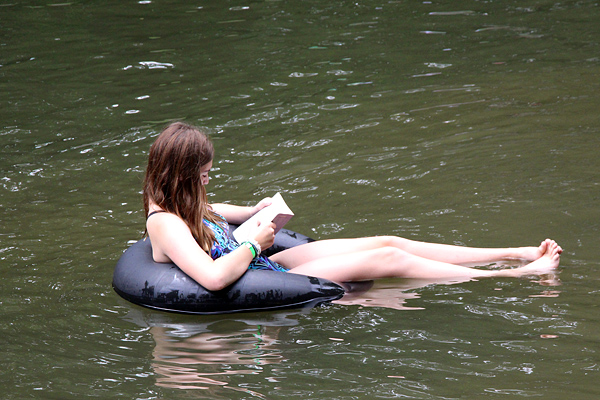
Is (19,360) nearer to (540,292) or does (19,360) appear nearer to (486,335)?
(486,335)

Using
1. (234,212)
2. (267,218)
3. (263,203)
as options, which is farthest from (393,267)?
(234,212)

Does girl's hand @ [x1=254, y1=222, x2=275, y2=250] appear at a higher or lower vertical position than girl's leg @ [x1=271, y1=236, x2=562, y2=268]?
higher

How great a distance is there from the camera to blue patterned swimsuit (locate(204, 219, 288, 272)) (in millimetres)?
4090

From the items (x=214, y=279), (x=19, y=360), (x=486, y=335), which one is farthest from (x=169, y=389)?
(x=486, y=335)

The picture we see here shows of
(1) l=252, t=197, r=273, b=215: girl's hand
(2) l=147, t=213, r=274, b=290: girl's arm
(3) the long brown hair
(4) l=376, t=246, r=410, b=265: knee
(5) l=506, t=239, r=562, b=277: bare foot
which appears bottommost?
(5) l=506, t=239, r=562, b=277: bare foot

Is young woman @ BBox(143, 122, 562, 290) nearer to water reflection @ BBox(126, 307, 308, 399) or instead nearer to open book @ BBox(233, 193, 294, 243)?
open book @ BBox(233, 193, 294, 243)

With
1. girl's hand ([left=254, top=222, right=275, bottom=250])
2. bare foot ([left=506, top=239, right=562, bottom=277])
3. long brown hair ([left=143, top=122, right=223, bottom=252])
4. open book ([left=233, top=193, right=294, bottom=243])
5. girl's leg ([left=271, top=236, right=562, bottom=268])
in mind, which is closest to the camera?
long brown hair ([left=143, top=122, right=223, bottom=252])

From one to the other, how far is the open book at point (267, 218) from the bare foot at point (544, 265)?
1.40m

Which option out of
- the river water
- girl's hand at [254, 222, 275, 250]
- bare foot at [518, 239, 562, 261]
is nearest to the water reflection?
the river water

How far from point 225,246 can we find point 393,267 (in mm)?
990

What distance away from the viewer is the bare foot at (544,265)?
4.26 meters

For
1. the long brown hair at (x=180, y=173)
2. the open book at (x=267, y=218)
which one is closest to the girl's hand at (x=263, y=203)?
the open book at (x=267, y=218)

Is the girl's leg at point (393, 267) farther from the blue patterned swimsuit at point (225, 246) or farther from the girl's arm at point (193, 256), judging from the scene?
the girl's arm at point (193, 256)

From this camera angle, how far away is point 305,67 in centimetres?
939
